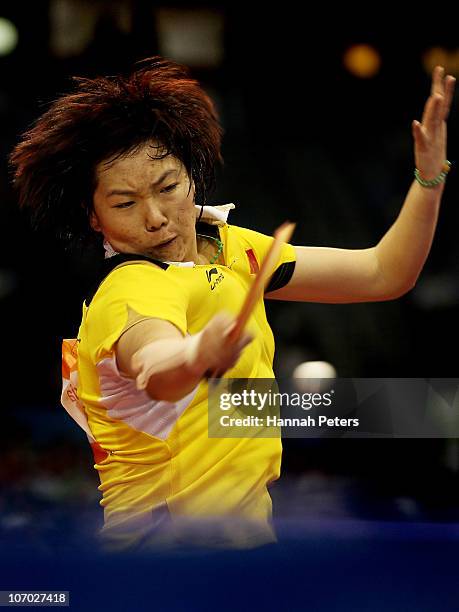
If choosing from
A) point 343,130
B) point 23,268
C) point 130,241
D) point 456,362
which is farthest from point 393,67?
point 130,241

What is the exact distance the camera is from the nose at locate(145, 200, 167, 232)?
3.36 ft

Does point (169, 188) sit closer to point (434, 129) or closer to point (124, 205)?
point (124, 205)

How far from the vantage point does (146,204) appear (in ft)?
3.40

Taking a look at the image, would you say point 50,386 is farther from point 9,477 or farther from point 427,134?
point 427,134

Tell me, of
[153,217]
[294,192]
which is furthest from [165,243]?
[294,192]

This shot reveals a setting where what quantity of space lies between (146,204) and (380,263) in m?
0.29

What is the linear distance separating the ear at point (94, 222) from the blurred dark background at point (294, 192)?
0.55 metres

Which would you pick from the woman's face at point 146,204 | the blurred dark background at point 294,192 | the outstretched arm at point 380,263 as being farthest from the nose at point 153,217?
the blurred dark background at point 294,192

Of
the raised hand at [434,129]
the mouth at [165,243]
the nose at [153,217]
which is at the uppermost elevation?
the raised hand at [434,129]

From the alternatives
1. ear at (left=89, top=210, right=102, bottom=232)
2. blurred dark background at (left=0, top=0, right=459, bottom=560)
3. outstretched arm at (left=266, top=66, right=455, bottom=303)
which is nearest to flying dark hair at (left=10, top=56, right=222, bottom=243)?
ear at (left=89, top=210, right=102, bottom=232)

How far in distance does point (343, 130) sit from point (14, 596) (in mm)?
968

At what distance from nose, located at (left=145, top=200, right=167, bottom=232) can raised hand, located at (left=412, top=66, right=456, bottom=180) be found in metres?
0.27

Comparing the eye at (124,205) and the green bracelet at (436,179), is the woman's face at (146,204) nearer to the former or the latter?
the eye at (124,205)

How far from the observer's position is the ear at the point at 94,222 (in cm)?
109
